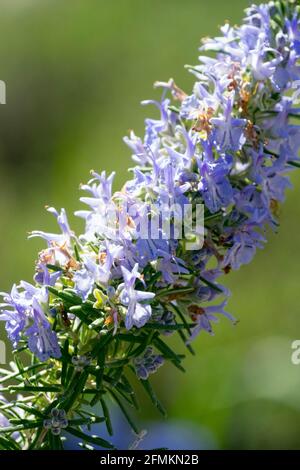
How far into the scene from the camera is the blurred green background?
2.76m

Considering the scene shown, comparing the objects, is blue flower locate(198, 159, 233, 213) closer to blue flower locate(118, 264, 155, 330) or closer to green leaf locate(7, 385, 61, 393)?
blue flower locate(118, 264, 155, 330)

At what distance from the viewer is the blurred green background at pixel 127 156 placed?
2.76m

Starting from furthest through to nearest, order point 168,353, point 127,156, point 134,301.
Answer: point 127,156 < point 168,353 < point 134,301

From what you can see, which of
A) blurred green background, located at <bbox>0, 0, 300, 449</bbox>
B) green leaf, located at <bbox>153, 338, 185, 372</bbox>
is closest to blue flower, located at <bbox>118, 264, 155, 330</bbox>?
green leaf, located at <bbox>153, 338, 185, 372</bbox>

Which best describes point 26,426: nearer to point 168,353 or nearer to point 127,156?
point 168,353

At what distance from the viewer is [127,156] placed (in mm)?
3463

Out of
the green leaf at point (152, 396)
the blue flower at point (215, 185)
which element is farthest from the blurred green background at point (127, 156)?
the blue flower at point (215, 185)

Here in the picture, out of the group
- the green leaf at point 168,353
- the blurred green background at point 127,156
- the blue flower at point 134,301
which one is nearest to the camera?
the blue flower at point 134,301

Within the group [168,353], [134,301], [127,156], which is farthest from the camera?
[127,156]

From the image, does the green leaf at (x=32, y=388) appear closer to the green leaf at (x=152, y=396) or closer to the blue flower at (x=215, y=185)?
the green leaf at (x=152, y=396)

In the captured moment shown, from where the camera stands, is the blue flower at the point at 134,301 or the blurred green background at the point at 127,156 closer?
the blue flower at the point at 134,301

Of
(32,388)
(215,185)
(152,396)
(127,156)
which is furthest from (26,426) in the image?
(127,156)

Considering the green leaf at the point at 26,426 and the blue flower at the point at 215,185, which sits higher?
the blue flower at the point at 215,185

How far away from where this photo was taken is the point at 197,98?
1134 mm
